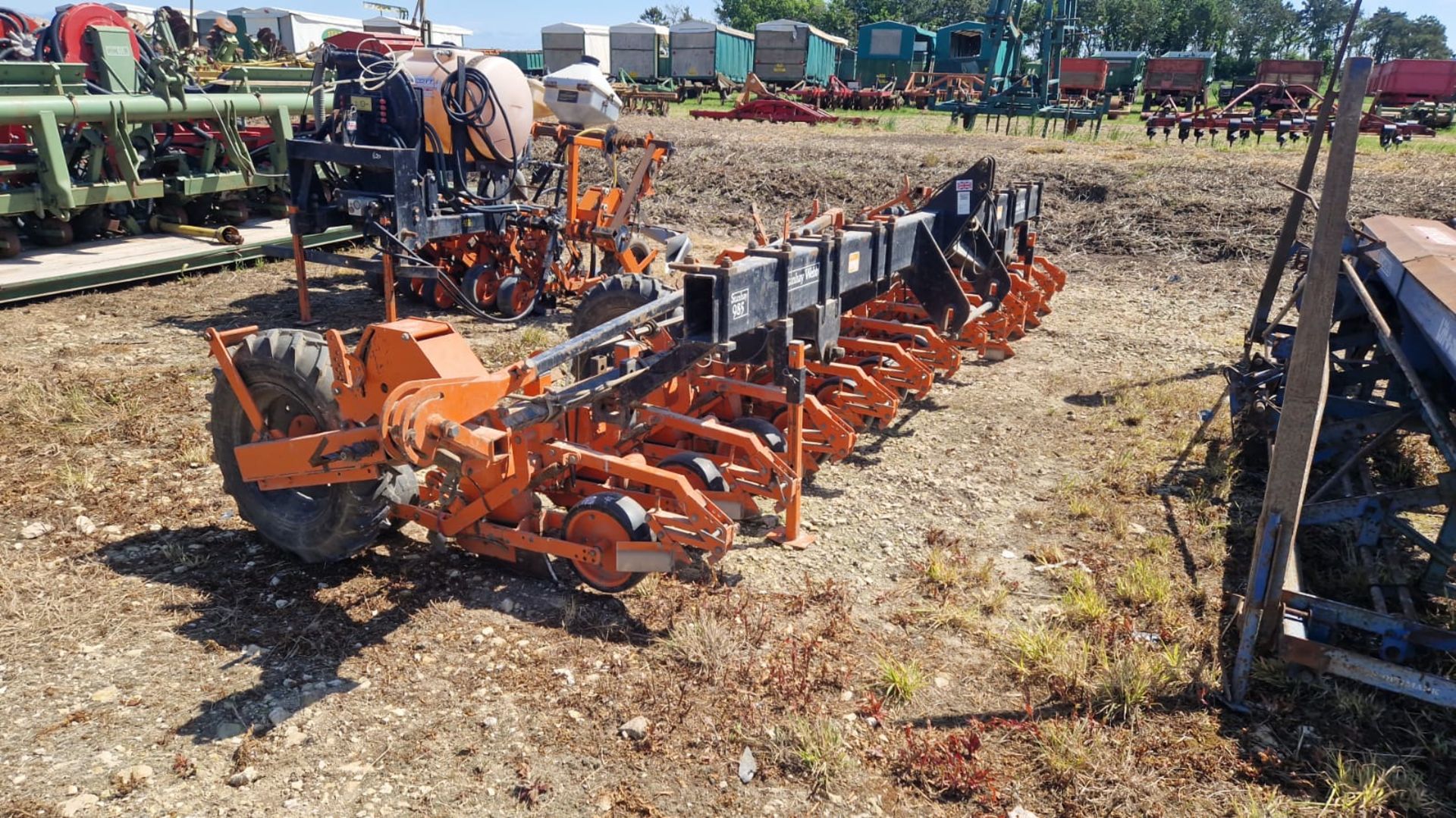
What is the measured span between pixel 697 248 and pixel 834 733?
10.9m

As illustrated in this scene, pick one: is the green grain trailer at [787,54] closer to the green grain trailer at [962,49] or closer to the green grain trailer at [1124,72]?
the green grain trailer at [962,49]

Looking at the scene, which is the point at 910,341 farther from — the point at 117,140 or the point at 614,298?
the point at 117,140

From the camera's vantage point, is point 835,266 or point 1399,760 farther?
point 835,266

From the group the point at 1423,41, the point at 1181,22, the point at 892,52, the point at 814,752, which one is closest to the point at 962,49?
the point at 892,52

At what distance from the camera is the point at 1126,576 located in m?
4.72

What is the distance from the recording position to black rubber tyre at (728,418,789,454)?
5.46m

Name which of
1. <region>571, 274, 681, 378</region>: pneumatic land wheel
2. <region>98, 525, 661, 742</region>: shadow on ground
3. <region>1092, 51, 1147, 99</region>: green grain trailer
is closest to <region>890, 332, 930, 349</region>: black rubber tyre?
<region>571, 274, 681, 378</region>: pneumatic land wheel

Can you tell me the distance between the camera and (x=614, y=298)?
288 inches

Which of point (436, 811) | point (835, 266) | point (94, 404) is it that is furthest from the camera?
point (94, 404)

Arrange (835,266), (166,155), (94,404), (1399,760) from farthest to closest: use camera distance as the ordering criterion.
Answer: (166,155) < (94,404) < (835,266) < (1399,760)

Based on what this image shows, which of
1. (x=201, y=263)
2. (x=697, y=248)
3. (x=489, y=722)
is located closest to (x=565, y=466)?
(x=489, y=722)

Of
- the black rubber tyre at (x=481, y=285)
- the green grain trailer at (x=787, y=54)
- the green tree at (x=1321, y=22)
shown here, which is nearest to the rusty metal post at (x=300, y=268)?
the black rubber tyre at (x=481, y=285)

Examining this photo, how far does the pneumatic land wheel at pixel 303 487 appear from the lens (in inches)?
168

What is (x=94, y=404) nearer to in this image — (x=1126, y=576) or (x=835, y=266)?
(x=835, y=266)
